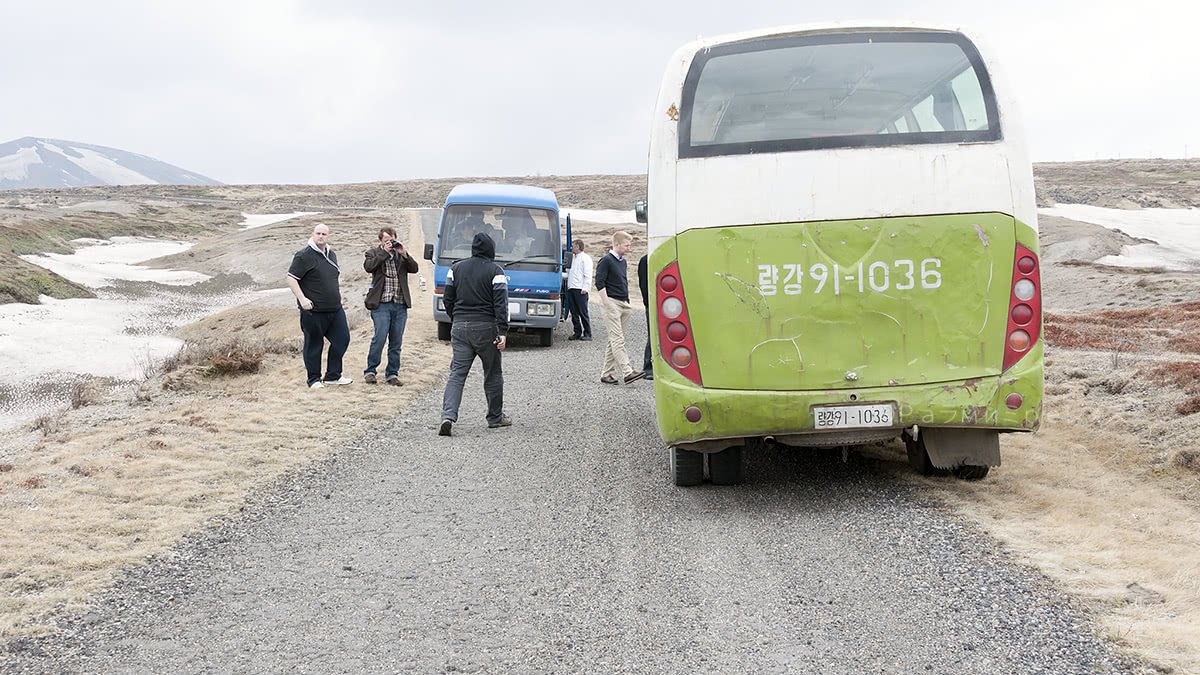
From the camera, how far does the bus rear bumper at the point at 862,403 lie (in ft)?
21.8

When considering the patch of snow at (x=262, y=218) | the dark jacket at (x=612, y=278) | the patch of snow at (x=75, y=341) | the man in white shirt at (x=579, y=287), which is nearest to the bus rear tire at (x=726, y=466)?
the dark jacket at (x=612, y=278)

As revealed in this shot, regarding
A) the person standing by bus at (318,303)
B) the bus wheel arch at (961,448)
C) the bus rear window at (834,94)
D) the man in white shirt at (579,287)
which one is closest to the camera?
the bus rear window at (834,94)

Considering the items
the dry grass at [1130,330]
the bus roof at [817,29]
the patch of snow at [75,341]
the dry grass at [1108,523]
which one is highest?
the bus roof at [817,29]

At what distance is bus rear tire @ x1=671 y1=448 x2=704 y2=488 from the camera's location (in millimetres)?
7659

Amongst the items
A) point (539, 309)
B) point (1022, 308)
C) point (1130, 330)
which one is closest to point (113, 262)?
point (539, 309)

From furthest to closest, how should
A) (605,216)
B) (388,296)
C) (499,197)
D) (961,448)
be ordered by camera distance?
(605,216)
(499,197)
(388,296)
(961,448)

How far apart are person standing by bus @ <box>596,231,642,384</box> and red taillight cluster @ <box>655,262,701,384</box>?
6.75 metres

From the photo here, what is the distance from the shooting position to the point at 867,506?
23.4ft

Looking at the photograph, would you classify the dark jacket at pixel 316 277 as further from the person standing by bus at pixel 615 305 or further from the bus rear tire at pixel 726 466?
the bus rear tire at pixel 726 466

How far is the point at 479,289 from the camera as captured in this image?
10.5 metres

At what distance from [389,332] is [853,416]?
8.47m

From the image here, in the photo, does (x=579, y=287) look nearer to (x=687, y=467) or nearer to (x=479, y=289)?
(x=479, y=289)

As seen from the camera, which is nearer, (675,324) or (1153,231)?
(675,324)

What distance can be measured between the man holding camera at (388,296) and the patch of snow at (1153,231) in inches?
1132
